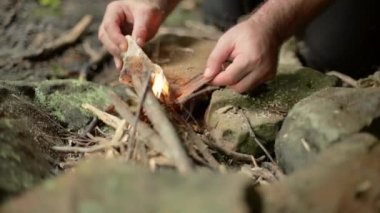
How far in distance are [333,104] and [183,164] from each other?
481 mm

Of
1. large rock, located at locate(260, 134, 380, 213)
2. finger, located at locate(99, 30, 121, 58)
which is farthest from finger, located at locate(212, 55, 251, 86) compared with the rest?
large rock, located at locate(260, 134, 380, 213)

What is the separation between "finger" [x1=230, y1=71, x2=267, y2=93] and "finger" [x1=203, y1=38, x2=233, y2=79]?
0.34 feet

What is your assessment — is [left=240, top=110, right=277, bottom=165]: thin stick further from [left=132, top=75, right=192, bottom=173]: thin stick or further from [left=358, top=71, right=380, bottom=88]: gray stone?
[left=358, top=71, right=380, bottom=88]: gray stone

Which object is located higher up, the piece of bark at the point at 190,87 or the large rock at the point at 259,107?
the piece of bark at the point at 190,87

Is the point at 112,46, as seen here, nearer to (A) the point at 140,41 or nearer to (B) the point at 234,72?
(A) the point at 140,41

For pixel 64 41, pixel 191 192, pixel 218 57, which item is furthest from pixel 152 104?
pixel 64 41

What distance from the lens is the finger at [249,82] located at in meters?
2.04

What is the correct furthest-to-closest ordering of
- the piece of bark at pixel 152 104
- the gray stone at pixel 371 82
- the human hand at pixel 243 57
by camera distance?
the gray stone at pixel 371 82 → the human hand at pixel 243 57 → the piece of bark at pixel 152 104

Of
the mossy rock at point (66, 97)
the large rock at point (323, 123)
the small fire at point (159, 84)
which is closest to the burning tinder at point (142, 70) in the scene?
the small fire at point (159, 84)

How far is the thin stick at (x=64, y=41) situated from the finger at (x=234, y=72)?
60.0 inches

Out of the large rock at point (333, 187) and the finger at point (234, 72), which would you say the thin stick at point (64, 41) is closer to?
the finger at point (234, 72)

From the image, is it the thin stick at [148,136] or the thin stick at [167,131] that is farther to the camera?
the thin stick at [148,136]

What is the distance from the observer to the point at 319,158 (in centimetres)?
134

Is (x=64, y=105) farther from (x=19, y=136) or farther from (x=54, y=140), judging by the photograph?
(x=19, y=136)
